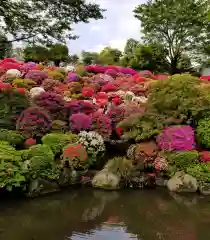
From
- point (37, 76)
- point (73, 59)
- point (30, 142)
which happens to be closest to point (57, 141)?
point (30, 142)

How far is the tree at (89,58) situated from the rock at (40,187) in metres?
18.2

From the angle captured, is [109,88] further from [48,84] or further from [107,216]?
[107,216]

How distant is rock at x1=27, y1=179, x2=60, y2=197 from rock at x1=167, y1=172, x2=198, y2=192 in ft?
7.55

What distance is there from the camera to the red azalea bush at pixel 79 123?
9.21 m

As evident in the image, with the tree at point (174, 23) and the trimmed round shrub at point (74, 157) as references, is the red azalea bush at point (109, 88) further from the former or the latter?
the tree at point (174, 23)

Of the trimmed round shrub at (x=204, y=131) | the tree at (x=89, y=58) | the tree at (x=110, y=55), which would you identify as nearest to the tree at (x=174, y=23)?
the tree at (x=110, y=55)

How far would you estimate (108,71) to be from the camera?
1457cm

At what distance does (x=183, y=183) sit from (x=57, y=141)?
270cm

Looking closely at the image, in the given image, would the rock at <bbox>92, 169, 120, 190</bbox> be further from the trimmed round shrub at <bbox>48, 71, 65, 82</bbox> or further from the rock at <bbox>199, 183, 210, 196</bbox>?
the trimmed round shrub at <bbox>48, 71, 65, 82</bbox>

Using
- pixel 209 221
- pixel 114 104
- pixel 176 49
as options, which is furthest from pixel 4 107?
pixel 176 49

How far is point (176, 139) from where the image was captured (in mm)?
8641

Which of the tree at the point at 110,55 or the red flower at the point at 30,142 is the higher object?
the tree at the point at 110,55

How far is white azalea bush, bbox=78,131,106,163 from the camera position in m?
8.62

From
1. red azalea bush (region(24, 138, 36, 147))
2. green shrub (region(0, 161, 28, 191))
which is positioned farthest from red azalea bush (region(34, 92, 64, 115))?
green shrub (region(0, 161, 28, 191))
